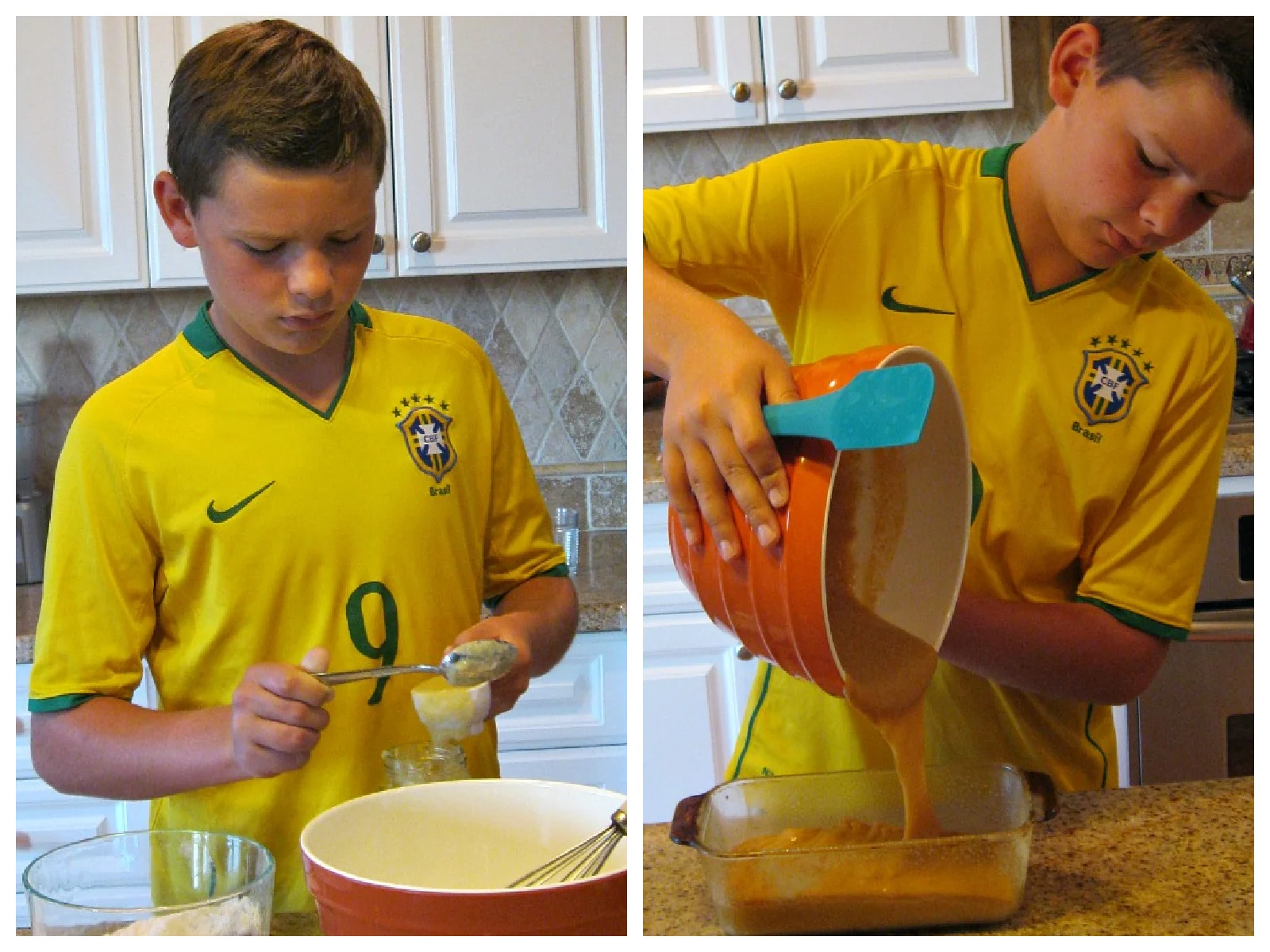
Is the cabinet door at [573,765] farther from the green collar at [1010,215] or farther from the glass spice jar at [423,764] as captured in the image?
the green collar at [1010,215]

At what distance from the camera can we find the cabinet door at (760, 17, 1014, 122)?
2.73ft

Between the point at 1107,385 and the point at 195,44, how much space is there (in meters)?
0.54

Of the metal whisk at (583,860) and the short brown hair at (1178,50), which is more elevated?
the short brown hair at (1178,50)

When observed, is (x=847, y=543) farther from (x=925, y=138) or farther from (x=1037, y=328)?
(x=925, y=138)

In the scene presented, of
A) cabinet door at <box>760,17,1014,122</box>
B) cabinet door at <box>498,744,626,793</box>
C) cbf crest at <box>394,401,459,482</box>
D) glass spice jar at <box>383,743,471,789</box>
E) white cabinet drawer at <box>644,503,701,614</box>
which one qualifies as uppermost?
cabinet door at <box>760,17,1014,122</box>

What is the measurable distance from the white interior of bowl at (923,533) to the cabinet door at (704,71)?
36cm

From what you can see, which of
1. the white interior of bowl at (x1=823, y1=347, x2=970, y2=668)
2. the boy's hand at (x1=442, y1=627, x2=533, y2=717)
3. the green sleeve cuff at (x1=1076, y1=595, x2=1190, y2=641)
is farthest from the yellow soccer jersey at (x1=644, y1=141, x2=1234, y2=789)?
the boy's hand at (x1=442, y1=627, x2=533, y2=717)

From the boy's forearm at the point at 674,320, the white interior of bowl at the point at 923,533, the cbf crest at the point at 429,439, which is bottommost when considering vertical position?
the white interior of bowl at the point at 923,533

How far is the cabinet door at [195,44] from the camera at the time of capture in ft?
2.23

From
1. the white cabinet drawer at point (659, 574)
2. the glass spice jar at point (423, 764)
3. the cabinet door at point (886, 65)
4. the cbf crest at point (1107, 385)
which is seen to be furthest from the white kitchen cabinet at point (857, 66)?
the glass spice jar at point (423, 764)

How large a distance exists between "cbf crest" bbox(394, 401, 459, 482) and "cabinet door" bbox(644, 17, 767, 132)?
0.29m

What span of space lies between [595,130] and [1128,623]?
0.47 metres

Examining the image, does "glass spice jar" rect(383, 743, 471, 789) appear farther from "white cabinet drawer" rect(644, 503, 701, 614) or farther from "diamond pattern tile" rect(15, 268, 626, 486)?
"white cabinet drawer" rect(644, 503, 701, 614)
